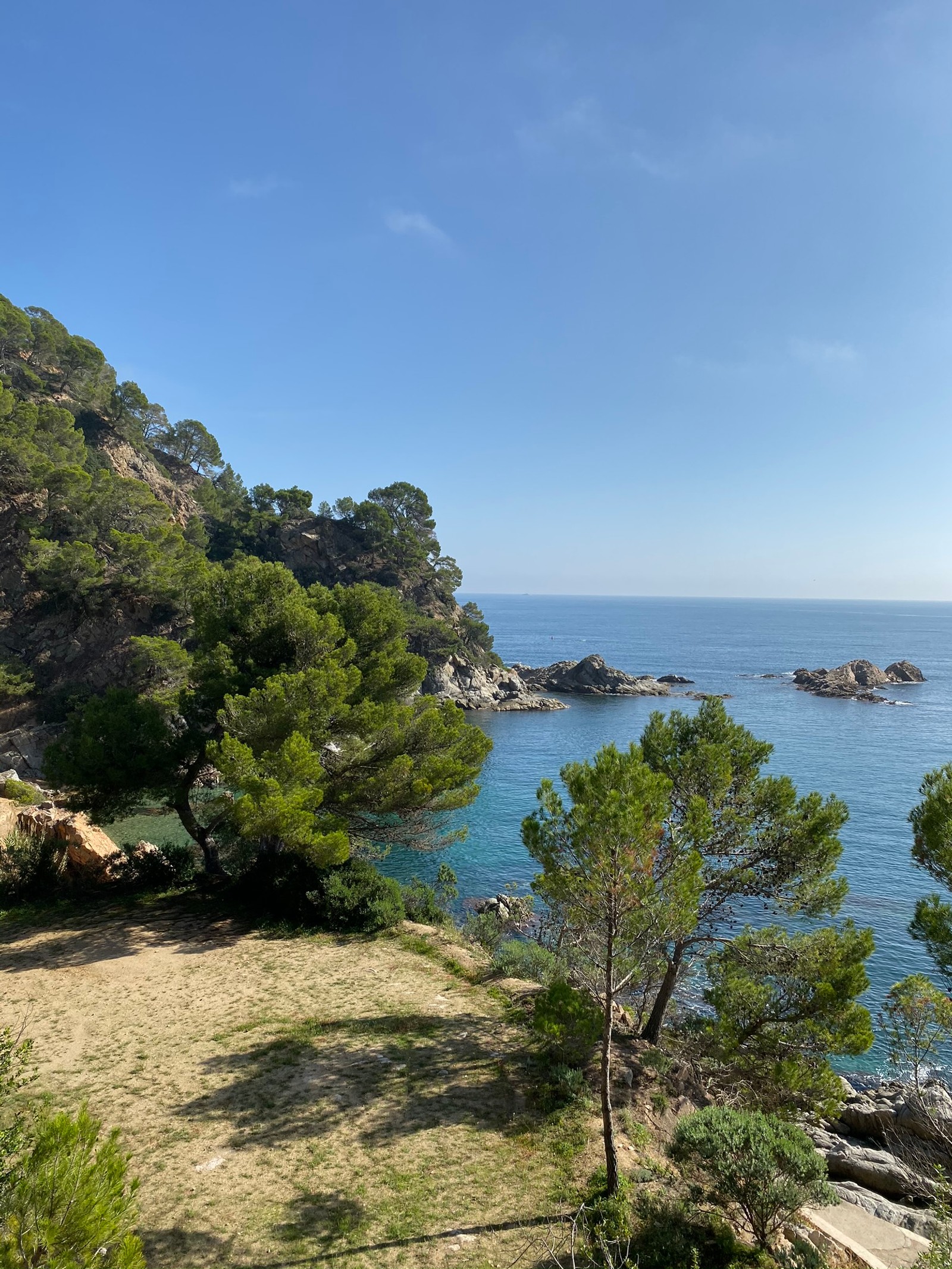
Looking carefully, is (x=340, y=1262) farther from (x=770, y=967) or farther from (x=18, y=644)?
(x=18, y=644)

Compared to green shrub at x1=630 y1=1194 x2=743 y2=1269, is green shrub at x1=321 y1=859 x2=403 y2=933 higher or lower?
green shrub at x1=630 y1=1194 x2=743 y2=1269

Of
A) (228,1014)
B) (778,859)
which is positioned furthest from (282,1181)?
(778,859)

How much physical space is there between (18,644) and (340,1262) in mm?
47243

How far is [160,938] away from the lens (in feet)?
49.4

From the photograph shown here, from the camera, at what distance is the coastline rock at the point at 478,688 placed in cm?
6700

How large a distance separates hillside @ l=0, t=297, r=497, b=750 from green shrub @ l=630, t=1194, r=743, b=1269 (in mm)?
Result: 41067

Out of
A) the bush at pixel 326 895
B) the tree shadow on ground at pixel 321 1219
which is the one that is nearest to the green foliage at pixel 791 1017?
the tree shadow on ground at pixel 321 1219

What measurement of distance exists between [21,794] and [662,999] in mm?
29500

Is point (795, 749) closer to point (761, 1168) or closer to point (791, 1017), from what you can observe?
point (791, 1017)

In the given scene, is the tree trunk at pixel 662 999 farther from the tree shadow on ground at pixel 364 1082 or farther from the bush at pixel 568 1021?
the tree shadow on ground at pixel 364 1082

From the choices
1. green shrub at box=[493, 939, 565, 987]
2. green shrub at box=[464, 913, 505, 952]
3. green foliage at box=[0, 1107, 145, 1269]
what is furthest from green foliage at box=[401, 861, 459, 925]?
green foliage at box=[0, 1107, 145, 1269]

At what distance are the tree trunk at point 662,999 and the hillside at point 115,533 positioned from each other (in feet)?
127

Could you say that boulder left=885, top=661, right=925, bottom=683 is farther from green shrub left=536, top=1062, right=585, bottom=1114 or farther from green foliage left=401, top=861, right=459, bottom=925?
green shrub left=536, top=1062, right=585, bottom=1114

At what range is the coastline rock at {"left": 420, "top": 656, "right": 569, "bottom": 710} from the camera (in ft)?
220
